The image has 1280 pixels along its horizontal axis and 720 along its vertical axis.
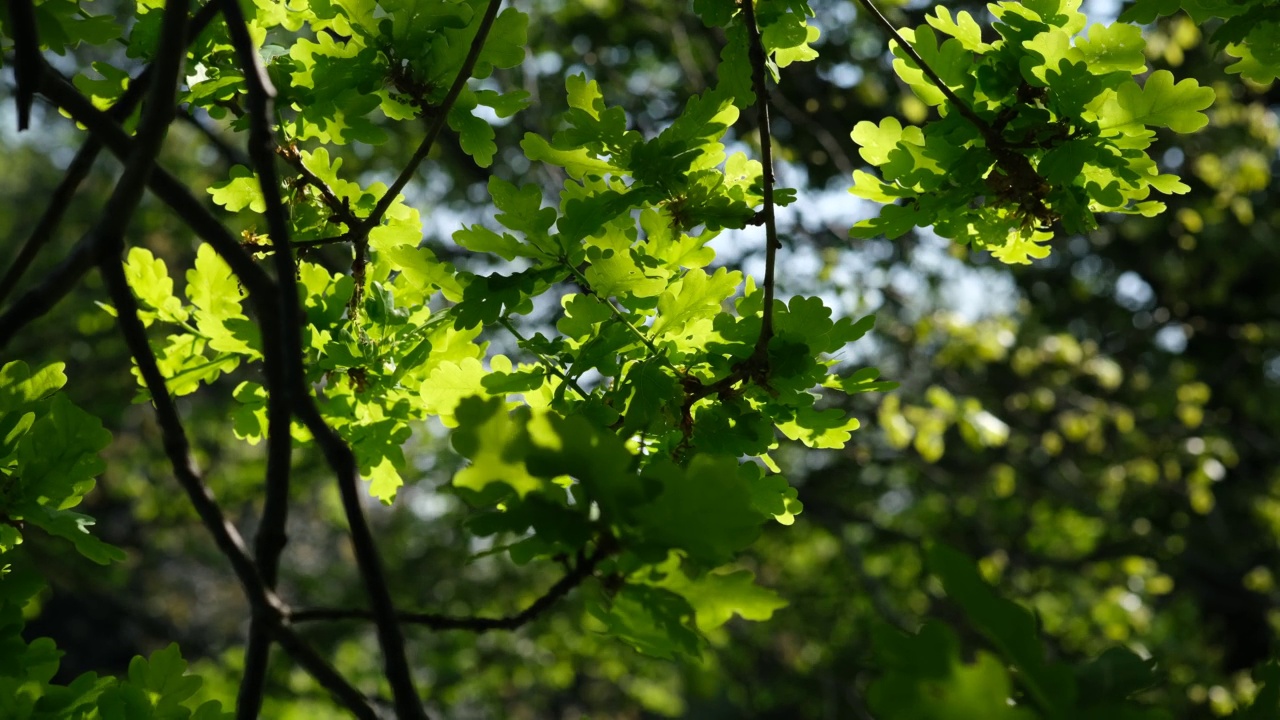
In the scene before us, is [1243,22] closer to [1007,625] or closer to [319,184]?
[1007,625]

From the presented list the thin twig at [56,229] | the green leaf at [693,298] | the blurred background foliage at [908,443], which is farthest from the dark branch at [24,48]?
the blurred background foliage at [908,443]

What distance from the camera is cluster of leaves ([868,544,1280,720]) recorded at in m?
0.83

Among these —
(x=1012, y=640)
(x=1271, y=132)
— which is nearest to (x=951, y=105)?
(x=1012, y=640)

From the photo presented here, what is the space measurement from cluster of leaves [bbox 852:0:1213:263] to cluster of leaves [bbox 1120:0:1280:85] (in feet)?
0.26

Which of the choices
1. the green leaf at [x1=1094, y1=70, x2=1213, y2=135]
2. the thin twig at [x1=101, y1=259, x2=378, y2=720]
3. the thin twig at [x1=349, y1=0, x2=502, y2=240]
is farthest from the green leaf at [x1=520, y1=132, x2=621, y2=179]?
the green leaf at [x1=1094, y1=70, x2=1213, y2=135]

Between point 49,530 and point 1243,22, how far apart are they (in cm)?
195

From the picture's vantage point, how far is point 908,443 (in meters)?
6.22

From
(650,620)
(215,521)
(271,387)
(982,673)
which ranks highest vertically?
Answer: (271,387)

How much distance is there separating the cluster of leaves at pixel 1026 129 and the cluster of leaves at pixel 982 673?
842 mm

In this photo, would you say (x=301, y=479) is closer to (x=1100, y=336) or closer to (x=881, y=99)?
(x=881, y=99)

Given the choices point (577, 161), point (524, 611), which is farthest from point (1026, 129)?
point (524, 611)

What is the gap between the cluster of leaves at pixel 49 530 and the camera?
1475mm

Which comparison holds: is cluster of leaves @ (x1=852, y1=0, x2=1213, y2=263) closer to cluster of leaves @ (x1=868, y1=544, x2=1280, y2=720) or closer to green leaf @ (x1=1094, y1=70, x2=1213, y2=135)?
green leaf @ (x1=1094, y1=70, x2=1213, y2=135)

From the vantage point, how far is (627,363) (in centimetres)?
158
